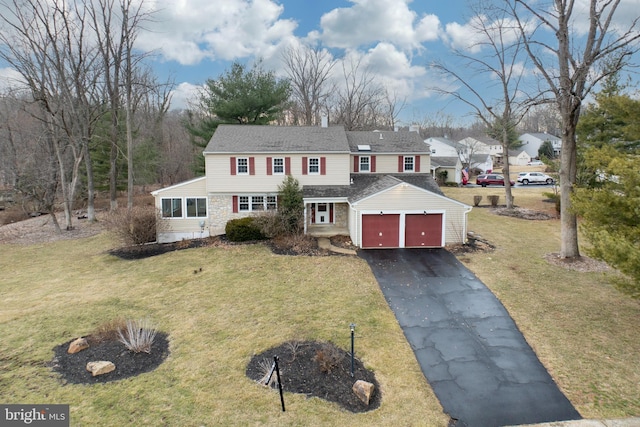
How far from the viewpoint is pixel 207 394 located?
7852 millimetres

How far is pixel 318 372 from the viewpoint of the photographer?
27.8 ft

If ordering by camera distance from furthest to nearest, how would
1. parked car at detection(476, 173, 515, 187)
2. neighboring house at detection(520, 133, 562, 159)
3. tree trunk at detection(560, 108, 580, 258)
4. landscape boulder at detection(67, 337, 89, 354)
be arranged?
1. neighboring house at detection(520, 133, 562, 159)
2. parked car at detection(476, 173, 515, 187)
3. tree trunk at detection(560, 108, 580, 258)
4. landscape boulder at detection(67, 337, 89, 354)

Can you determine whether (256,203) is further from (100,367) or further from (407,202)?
(100,367)

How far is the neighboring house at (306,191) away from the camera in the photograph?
1908 cm

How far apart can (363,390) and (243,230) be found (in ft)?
46.8

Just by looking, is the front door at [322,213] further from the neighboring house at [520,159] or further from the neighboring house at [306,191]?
the neighboring house at [520,159]

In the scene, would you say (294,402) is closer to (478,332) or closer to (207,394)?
(207,394)

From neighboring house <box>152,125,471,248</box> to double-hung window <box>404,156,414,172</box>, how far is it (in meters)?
0.38

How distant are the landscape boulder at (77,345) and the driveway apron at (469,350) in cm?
902

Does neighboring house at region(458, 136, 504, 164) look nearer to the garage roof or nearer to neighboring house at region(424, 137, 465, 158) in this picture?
neighboring house at region(424, 137, 465, 158)

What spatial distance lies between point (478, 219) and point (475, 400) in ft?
65.1

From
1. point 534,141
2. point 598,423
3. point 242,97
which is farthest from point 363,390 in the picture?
point 534,141

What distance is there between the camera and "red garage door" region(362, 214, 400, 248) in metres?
19.0

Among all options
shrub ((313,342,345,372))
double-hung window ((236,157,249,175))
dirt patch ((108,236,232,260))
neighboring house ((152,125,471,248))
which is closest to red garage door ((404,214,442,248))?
neighboring house ((152,125,471,248))
